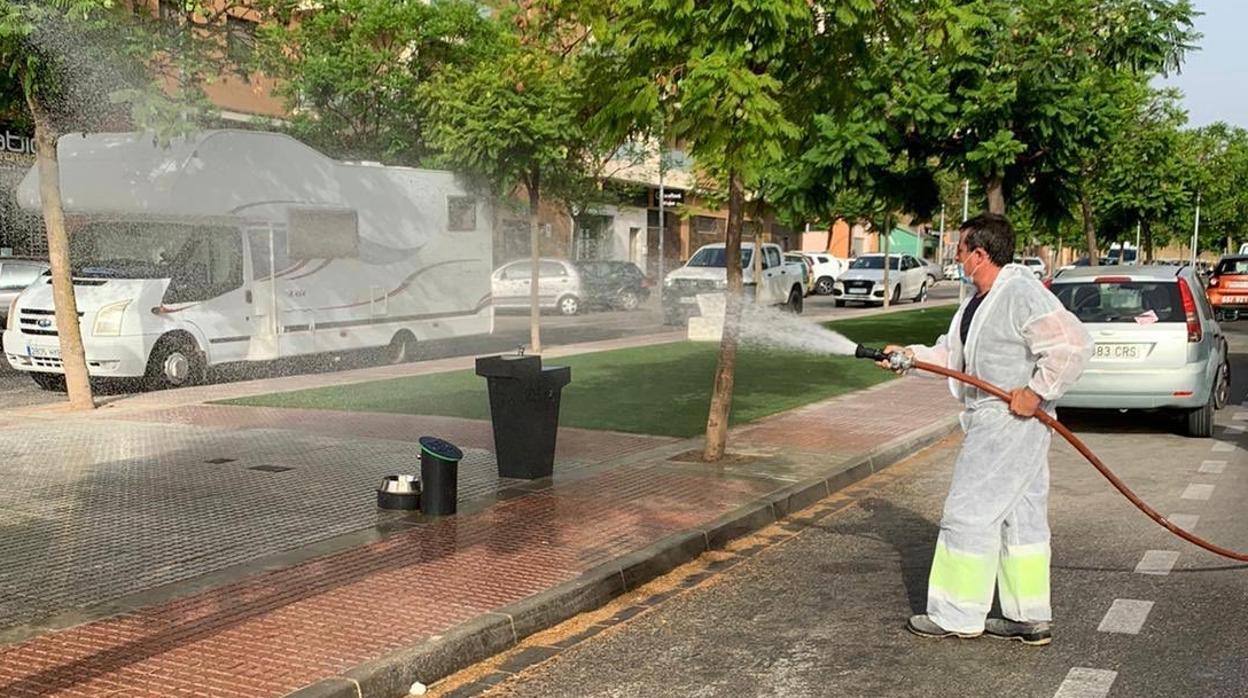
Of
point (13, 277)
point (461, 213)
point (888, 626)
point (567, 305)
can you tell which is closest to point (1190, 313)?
point (888, 626)

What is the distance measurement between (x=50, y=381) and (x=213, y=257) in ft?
8.51

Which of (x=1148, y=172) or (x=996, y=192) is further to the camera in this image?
(x=1148, y=172)

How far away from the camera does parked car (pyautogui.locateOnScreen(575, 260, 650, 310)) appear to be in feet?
109

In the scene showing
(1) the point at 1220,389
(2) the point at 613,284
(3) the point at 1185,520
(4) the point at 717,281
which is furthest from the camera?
(2) the point at 613,284

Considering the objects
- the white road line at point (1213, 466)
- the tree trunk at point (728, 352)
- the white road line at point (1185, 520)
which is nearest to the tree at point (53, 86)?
the tree trunk at point (728, 352)

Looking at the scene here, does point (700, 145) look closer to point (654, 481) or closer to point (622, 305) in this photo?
point (654, 481)

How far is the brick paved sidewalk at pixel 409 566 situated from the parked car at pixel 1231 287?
22541mm

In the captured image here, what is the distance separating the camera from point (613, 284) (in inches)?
1330

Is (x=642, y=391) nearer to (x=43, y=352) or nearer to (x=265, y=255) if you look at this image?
(x=265, y=255)

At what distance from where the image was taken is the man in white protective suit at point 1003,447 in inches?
197

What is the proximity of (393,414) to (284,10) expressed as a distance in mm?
5431

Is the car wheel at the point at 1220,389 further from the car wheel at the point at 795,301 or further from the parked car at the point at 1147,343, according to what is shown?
the car wheel at the point at 795,301

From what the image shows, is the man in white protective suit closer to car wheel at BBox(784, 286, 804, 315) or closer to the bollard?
the bollard

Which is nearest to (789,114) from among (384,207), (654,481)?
(654,481)
